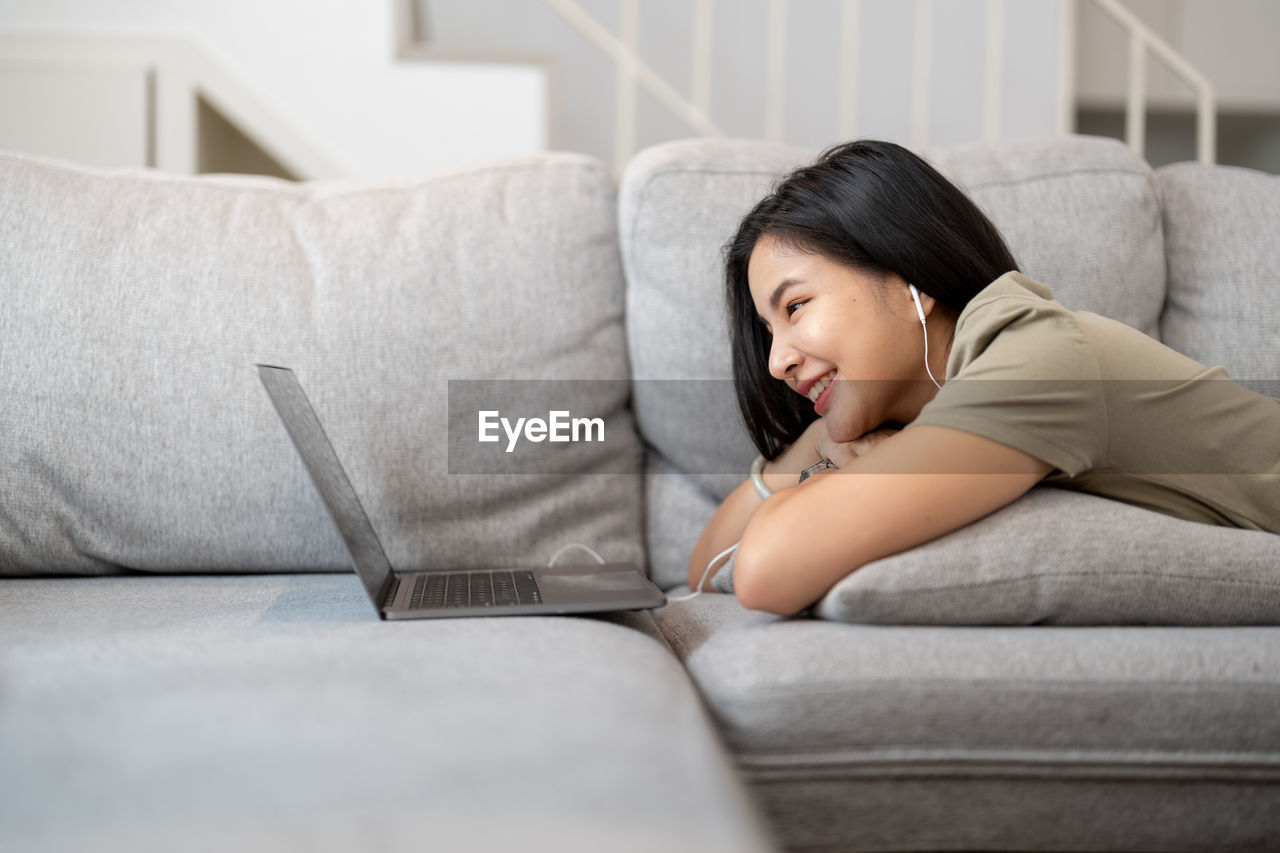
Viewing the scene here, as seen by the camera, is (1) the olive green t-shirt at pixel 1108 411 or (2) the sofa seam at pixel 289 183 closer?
(1) the olive green t-shirt at pixel 1108 411

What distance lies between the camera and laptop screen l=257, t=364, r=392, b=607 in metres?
0.91

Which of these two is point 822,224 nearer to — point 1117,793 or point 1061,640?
point 1061,640

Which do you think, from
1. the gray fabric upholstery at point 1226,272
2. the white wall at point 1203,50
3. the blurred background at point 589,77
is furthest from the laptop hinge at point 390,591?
the white wall at point 1203,50

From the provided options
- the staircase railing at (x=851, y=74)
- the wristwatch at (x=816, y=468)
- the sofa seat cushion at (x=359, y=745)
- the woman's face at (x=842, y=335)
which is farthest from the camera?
the staircase railing at (x=851, y=74)

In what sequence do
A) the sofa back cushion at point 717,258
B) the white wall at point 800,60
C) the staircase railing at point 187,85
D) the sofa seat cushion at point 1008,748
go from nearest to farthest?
1. the sofa seat cushion at point 1008,748
2. the sofa back cushion at point 717,258
3. the staircase railing at point 187,85
4. the white wall at point 800,60

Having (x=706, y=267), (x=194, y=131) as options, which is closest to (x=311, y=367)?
(x=706, y=267)

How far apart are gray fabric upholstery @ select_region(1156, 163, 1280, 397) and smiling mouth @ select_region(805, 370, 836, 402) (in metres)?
0.55

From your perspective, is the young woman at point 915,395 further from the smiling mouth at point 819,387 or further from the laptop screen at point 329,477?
the laptop screen at point 329,477

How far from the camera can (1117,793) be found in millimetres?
719

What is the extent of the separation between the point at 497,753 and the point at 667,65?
2.84 m

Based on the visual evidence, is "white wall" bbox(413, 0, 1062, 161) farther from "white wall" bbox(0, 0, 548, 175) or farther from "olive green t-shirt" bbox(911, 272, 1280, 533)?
"olive green t-shirt" bbox(911, 272, 1280, 533)

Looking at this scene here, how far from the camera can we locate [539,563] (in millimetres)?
1256

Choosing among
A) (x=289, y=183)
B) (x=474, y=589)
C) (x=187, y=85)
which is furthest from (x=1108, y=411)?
(x=187, y=85)

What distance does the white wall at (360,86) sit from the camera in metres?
2.15
